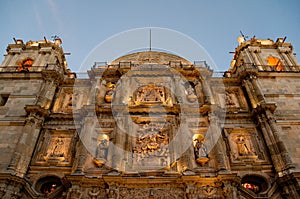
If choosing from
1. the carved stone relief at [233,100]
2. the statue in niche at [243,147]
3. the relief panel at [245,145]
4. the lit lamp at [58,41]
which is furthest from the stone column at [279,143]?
the lit lamp at [58,41]

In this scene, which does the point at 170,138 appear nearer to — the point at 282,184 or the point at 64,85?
the point at 282,184

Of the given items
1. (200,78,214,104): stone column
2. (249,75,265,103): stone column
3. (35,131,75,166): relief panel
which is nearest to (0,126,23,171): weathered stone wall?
(35,131,75,166): relief panel

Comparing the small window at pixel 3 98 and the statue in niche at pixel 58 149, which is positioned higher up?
the small window at pixel 3 98

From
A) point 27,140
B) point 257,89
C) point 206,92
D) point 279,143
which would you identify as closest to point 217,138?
point 279,143

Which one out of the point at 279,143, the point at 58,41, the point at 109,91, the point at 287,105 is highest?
the point at 58,41

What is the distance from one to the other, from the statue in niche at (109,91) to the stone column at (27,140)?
13.9 feet

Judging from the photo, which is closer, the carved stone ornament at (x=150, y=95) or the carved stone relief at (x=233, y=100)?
the carved stone ornament at (x=150, y=95)

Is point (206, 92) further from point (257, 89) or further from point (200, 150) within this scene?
point (200, 150)

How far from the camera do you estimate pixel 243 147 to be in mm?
16984

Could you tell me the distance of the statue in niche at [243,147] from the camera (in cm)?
1661

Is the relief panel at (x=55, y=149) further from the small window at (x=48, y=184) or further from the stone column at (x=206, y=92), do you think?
the stone column at (x=206, y=92)

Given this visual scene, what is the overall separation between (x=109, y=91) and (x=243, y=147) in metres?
10.2

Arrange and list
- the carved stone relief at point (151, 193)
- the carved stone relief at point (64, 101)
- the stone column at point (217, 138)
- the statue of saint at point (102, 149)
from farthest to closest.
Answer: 1. the carved stone relief at point (64, 101)
2. the statue of saint at point (102, 149)
3. the stone column at point (217, 138)
4. the carved stone relief at point (151, 193)

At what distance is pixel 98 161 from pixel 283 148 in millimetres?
10529
